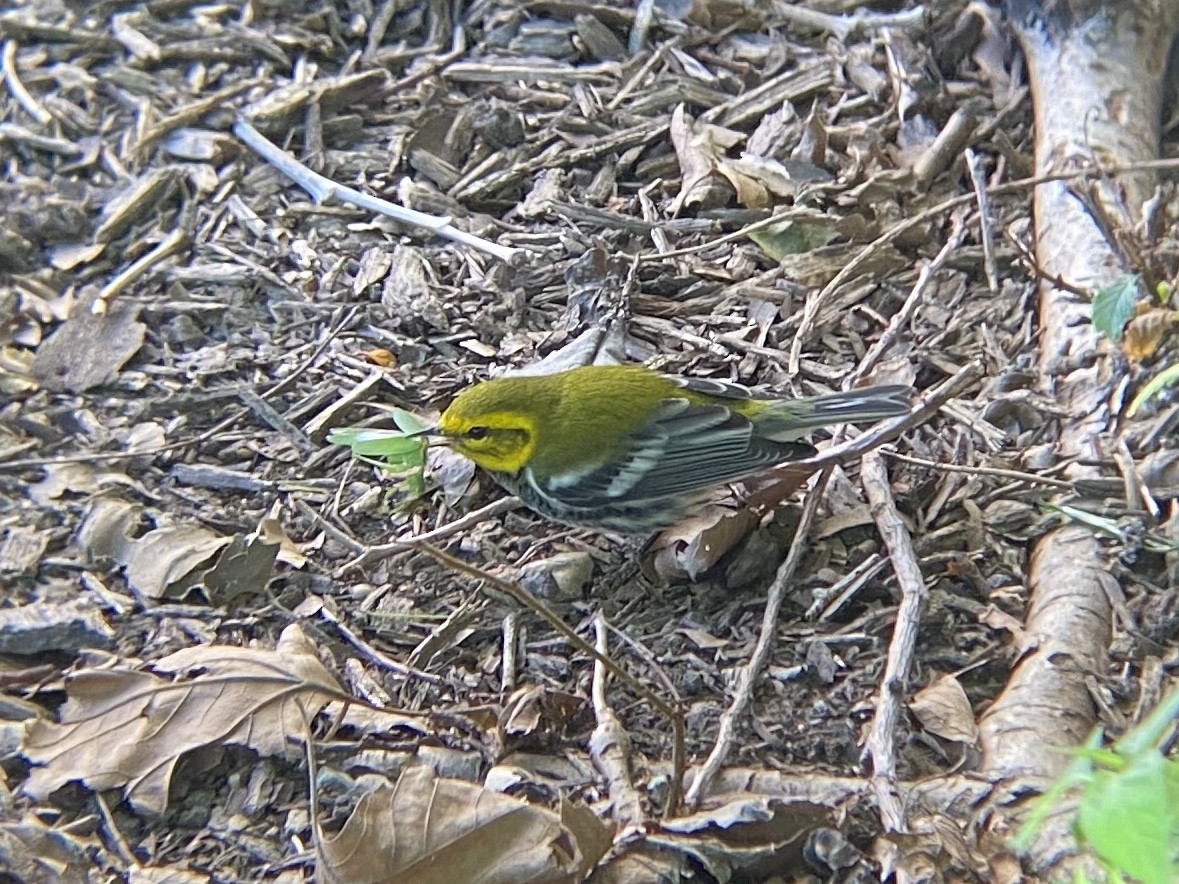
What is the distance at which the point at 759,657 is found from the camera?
3.21m

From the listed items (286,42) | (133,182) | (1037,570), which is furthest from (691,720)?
(286,42)

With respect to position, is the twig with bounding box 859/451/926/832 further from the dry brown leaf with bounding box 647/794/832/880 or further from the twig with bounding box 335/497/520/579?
the twig with bounding box 335/497/520/579

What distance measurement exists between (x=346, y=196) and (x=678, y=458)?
1.98 m

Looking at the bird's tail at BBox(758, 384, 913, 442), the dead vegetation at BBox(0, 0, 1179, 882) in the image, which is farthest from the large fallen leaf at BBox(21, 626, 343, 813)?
the bird's tail at BBox(758, 384, 913, 442)

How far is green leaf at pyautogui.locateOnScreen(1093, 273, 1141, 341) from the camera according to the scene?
3.52 m

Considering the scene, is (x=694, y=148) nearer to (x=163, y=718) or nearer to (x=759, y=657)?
(x=759, y=657)

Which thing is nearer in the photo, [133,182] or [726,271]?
[726,271]

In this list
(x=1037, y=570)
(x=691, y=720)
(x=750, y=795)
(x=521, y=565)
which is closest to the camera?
(x=750, y=795)

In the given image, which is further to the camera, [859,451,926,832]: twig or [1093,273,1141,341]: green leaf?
[1093,273,1141,341]: green leaf

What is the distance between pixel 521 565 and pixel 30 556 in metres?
1.46

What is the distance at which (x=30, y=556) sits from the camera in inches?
143

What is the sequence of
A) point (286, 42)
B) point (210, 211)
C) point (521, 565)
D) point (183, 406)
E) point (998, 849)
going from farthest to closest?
1. point (286, 42)
2. point (210, 211)
3. point (183, 406)
4. point (521, 565)
5. point (998, 849)

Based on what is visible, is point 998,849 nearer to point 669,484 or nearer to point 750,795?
point 750,795

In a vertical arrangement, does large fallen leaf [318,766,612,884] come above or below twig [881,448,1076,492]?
below
